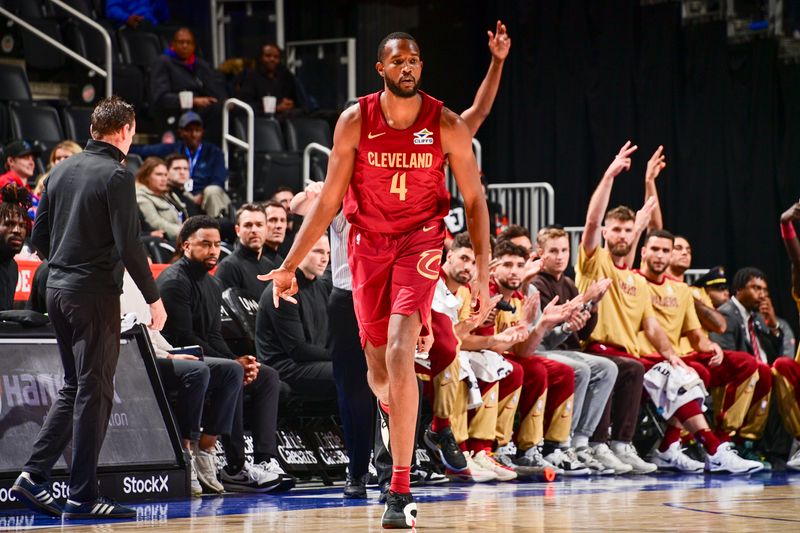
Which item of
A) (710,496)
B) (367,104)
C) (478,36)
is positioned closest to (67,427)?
(367,104)

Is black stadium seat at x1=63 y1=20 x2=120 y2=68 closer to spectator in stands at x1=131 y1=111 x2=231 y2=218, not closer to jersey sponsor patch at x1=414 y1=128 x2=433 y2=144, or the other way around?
spectator in stands at x1=131 y1=111 x2=231 y2=218

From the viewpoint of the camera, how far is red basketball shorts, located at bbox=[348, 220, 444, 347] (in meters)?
4.93

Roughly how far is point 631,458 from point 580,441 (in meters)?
0.40

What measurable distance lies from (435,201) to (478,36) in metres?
9.18

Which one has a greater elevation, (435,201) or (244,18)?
(244,18)

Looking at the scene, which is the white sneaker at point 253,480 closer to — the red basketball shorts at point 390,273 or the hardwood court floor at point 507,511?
the hardwood court floor at point 507,511

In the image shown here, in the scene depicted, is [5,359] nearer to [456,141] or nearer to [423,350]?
[423,350]

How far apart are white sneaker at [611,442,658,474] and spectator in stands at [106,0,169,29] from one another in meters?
6.72

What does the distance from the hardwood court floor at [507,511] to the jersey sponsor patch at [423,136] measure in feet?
4.92

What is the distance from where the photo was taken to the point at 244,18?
13781mm

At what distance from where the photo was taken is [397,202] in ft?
16.4

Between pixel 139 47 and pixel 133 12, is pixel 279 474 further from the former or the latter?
pixel 133 12

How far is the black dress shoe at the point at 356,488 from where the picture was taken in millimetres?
6207

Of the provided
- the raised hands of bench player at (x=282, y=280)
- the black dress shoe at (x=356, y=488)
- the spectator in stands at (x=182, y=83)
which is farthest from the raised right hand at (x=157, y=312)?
the spectator in stands at (x=182, y=83)
